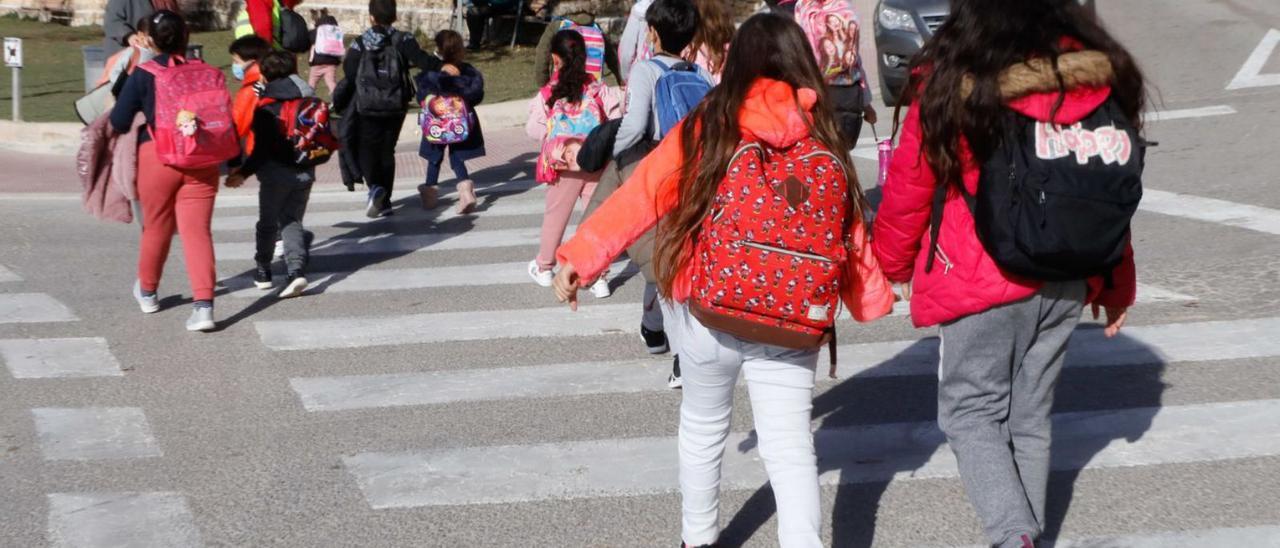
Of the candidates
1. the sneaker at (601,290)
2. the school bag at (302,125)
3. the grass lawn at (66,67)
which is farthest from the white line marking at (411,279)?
the grass lawn at (66,67)

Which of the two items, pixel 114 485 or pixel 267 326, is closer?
pixel 114 485

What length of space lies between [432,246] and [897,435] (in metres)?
4.91

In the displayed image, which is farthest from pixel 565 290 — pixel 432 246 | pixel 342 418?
pixel 432 246

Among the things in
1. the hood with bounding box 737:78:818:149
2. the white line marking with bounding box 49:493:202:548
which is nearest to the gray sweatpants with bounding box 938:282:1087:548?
the hood with bounding box 737:78:818:149

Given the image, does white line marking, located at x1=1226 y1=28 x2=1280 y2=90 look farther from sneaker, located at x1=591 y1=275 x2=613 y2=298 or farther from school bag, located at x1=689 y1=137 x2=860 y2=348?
school bag, located at x1=689 y1=137 x2=860 y2=348

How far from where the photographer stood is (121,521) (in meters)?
4.88

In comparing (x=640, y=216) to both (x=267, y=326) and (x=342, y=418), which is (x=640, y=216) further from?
(x=267, y=326)

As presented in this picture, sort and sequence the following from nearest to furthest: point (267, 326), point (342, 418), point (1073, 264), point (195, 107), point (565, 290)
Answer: point (1073, 264) < point (565, 290) < point (342, 418) < point (195, 107) < point (267, 326)

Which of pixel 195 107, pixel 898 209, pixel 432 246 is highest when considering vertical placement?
pixel 898 209

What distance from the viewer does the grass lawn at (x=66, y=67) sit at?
16016mm

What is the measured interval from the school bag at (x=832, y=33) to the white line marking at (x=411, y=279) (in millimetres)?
1742

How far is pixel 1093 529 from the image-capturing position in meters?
4.59

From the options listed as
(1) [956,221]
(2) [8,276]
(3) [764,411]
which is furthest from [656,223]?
(2) [8,276]

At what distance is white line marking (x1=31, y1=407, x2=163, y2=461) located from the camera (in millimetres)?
5594
